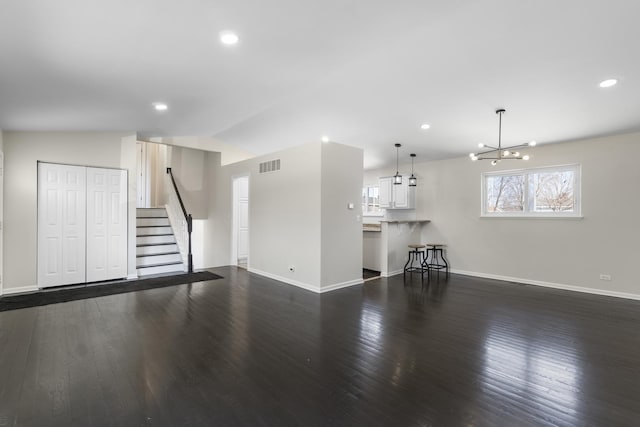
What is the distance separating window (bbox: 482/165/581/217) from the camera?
5.54m

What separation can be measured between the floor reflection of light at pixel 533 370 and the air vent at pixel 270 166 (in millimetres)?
4437

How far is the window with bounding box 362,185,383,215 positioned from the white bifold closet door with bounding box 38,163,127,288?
5975 mm

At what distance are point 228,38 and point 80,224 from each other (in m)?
4.75

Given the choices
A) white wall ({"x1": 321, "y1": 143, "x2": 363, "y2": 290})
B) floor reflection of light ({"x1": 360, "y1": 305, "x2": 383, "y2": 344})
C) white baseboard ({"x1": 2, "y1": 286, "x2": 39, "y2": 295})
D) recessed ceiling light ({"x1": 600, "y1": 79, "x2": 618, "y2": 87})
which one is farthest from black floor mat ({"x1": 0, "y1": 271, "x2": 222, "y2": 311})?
recessed ceiling light ({"x1": 600, "y1": 79, "x2": 618, "y2": 87})

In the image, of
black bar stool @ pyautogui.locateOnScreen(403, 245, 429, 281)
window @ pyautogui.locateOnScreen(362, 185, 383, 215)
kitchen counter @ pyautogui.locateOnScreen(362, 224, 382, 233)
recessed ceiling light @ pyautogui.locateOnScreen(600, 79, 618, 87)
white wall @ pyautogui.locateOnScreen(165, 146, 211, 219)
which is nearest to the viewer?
recessed ceiling light @ pyautogui.locateOnScreen(600, 79, 618, 87)

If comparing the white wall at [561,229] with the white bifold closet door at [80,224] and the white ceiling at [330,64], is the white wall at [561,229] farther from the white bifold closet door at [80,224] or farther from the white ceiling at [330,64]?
the white bifold closet door at [80,224]

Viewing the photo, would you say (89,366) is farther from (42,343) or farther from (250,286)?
(250,286)

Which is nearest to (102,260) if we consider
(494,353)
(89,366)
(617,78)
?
(89,366)

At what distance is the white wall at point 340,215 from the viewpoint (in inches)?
203

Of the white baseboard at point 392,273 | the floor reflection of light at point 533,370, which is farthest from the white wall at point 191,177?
the floor reflection of light at point 533,370

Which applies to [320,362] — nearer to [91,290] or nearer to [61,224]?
[91,290]

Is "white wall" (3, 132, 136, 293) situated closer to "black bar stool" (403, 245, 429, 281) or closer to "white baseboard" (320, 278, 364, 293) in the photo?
"white baseboard" (320, 278, 364, 293)

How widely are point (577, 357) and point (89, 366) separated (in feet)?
14.5

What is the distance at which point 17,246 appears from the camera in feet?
15.9
